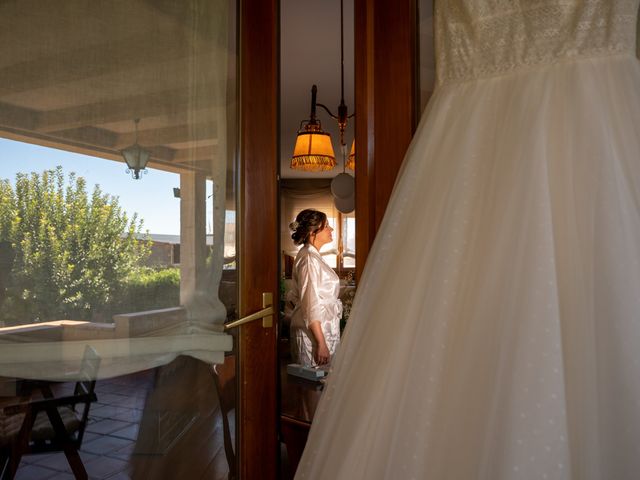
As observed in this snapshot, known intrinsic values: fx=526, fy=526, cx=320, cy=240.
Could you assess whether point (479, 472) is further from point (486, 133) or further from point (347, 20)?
point (347, 20)

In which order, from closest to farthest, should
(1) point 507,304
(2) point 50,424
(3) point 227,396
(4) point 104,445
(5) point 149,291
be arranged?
1. (1) point 507,304
2. (2) point 50,424
3. (4) point 104,445
4. (5) point 149,291
5. (3) point 227,396

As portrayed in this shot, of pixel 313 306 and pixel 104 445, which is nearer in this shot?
pixel 104 445

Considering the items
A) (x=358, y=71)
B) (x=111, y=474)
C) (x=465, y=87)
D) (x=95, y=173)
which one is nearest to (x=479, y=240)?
(x=465, y=87)

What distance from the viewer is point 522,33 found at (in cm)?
100

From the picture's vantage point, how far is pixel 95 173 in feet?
3.38

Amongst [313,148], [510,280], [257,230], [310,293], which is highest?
[313,148]

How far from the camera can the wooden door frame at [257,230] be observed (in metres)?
1.33

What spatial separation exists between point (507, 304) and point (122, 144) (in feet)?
2.65

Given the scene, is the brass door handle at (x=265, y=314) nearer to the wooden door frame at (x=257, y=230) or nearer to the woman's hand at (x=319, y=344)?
the wooden door frame at (x=257, y=230)

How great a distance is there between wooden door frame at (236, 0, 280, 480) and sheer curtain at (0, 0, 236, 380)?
36 mm

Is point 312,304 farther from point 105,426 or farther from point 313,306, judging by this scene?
point 105,426

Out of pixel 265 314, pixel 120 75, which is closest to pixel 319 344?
pixel 265 314

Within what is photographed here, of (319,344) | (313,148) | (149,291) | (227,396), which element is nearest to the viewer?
(149,291)

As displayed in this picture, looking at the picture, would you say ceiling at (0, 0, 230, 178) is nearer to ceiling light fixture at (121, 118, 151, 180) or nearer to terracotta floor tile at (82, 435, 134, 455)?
ceiling light fixture at (121, 118, 151, 180)
